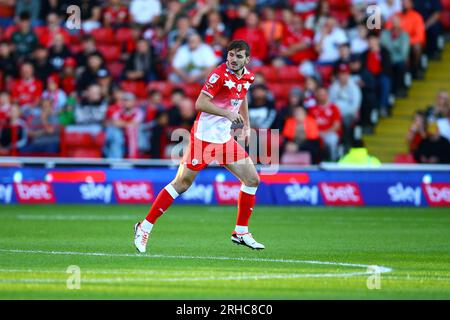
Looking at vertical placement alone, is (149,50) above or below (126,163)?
above

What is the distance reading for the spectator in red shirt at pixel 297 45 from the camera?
24125 millimetres

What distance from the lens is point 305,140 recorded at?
21578mm

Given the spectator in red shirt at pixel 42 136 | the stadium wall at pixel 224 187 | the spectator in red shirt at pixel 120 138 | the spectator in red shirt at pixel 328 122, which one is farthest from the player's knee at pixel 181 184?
the spectator in red shirt at pixel 42 136

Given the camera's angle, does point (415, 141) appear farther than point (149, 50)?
No

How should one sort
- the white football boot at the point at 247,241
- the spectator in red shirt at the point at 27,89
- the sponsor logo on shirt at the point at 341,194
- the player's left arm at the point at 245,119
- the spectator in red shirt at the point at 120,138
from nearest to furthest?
the white football boot at the point at 247,241 < the player's left arm at the point at 245,119 < the sponsor logo on shirt at the point at 341,194 < the spectator in red shirt at the point at 120,138 < the spectator in red shirt at the point at 27,89

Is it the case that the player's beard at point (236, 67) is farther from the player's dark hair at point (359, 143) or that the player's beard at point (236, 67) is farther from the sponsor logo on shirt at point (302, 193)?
the player's dark hair at point (359, 143)

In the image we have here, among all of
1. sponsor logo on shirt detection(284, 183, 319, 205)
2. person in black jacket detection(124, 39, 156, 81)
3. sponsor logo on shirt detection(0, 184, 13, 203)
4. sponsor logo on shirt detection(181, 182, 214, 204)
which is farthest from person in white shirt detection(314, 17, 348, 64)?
sponsor logo on shirt detection(0, 184, 13, 203)

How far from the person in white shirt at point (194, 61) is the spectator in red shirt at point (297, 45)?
1576 millimetres

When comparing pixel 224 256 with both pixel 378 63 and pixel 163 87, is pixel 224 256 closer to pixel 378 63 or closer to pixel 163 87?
pixel 378 63

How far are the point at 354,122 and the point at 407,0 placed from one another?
128 inches

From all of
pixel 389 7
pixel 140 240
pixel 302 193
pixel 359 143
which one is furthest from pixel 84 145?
pixel 140 240

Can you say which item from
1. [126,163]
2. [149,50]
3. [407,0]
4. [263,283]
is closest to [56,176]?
[126,163]

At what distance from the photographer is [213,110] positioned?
1223 centimetres
